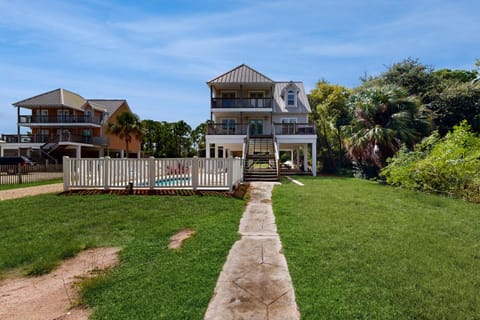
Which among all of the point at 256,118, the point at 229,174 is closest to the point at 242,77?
the point at 256,118

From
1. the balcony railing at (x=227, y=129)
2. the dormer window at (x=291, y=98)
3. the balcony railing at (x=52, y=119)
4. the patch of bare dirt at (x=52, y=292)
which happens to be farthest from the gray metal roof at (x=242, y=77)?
the patch of bare dirt at (x=52, y=292)

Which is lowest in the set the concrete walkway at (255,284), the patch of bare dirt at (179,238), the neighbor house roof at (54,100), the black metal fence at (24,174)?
the concrete walkway at (255,284)

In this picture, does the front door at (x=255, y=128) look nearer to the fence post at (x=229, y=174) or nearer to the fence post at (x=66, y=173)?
the fence post at (x=229, y=174)

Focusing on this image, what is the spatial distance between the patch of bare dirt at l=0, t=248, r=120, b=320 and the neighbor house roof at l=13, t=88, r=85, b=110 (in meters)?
34.7

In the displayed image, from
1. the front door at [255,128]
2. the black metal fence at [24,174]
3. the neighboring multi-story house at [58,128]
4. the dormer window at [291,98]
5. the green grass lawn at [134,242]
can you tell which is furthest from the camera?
the neighboring multi-story house at [58,128]

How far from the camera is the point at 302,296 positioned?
3.17 meters

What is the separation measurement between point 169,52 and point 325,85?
2276 centimetres

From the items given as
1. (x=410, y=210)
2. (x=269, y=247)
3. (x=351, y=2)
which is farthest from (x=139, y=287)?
(x=351, y=2)

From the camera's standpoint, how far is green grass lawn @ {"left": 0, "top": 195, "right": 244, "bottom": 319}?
10.2 ft

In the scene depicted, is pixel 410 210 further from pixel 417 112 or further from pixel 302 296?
pixel 417 112

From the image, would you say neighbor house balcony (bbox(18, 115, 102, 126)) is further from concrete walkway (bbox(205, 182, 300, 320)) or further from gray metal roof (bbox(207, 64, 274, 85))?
concrete walkway (bbox(205, 182, 300, 320))

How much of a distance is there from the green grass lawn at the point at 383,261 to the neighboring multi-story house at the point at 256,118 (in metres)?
10.3

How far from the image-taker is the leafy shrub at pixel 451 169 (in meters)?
10.2

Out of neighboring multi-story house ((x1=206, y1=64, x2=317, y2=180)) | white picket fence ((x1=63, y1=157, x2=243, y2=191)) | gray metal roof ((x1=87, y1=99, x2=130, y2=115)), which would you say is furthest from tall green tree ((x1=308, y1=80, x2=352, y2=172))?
gray metal roof ((x1=87, y1=99, x2=130, y2=115))
